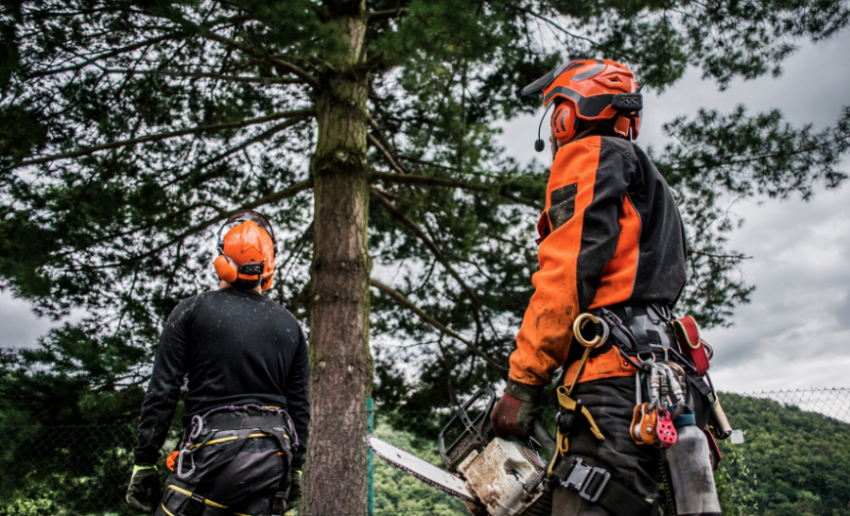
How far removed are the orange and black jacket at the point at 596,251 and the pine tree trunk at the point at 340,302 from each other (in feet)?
10.6

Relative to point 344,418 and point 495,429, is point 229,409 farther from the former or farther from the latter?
point 344,418

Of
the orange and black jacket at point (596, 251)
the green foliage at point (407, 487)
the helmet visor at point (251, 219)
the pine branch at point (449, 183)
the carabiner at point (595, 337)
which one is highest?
the pine branch at point (449, 183)

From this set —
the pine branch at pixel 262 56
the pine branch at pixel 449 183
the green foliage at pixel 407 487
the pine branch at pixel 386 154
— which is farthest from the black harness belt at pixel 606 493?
the green foliage at pixel 407 487

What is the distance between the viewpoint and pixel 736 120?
6012 millimetres

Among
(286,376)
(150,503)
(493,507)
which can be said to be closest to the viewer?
(493,507)

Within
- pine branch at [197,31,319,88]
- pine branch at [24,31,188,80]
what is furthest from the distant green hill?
pine branch at [24,31,188,80]

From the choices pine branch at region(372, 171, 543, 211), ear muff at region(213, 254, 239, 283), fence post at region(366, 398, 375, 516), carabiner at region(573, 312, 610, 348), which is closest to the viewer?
carabiner at region(573, 312, 610, 348)

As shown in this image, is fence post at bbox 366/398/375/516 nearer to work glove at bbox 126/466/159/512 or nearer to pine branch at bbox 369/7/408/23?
work glove at bbox 126/466/159/512

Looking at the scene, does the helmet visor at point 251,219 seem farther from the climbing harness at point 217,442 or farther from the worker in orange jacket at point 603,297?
the worker in orange jacket at point 603,297

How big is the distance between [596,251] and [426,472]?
2.88 ft

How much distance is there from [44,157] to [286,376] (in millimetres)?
5252

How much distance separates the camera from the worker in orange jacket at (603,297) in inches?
63.8

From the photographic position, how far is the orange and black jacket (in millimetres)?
1737

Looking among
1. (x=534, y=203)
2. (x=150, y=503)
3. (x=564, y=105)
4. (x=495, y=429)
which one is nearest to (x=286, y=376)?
(x=150, y=503)
